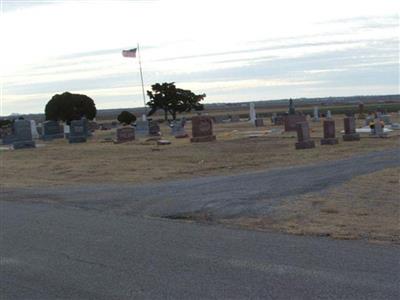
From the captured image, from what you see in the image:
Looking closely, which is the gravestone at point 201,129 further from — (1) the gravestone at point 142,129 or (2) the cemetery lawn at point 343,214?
(2) the cemetery lawn at point 343,214

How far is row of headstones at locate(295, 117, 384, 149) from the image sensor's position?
78.4 ft

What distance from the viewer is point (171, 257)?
7020mm

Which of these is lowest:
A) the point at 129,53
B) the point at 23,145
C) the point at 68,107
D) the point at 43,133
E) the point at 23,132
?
the point at 23,145

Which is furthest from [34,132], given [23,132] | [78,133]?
[23,132]

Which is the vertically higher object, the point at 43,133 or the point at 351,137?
the point at 43,133

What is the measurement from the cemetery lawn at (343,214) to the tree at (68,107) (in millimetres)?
50587

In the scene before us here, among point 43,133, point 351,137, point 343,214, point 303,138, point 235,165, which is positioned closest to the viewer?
point 343,214

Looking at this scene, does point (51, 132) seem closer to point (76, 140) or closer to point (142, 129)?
point (76, 140)

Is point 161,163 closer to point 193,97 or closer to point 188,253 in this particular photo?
point 188,253

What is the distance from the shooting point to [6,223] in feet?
32.9

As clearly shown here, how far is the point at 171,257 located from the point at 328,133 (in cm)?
2009

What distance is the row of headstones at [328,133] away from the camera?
2389 cm

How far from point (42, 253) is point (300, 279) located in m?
3.36

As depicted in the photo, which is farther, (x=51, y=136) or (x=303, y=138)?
(x=51, y=136)
